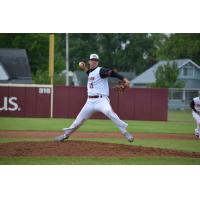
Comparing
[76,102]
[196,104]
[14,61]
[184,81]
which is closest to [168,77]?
[184,81]

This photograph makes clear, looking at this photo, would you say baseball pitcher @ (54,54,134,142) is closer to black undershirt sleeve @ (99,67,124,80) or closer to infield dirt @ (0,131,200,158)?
black undershirt sleeve @ (99,67,124,80)

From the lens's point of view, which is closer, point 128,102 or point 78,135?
point 78,135

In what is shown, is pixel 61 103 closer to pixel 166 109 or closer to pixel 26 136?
pixel 166 109

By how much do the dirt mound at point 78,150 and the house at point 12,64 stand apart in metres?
A: 2.64

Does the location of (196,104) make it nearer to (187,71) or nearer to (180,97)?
(187,71)

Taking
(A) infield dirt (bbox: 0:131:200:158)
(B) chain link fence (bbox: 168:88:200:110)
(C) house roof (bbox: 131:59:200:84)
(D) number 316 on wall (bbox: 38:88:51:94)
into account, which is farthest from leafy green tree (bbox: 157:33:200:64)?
(D) number 316 on wall (bbox: 38:88:51:94)

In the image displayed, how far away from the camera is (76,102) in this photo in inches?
779

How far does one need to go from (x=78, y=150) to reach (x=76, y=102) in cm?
927

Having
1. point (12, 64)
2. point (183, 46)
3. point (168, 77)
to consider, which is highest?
point (183, 46)

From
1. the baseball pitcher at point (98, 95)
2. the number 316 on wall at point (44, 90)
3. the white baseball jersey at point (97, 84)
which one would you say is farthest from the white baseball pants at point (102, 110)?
the number 316 on wall at point (44, 90)

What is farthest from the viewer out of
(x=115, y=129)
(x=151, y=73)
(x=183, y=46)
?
(x=151, y=73)

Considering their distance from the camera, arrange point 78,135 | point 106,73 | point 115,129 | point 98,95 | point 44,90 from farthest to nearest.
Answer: point 44,90 < point 115,129 < point 78,135 < point 98,95 < point 106,73

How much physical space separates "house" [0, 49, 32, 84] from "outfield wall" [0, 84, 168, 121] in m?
2.49
